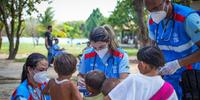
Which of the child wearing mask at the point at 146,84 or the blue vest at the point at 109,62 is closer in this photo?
the child wearing mask at the point at 146,84

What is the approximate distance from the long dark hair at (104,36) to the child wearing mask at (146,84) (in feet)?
3.82

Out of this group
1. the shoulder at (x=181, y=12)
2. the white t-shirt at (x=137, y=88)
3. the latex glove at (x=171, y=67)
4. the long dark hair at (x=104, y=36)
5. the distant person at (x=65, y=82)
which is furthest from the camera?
the long dark hair at (x=104, y=36)

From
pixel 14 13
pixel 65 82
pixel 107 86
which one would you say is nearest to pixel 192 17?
pixel 107 86

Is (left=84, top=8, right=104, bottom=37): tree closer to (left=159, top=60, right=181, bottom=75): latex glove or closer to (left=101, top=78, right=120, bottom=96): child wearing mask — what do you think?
(left=101, top=78, right=120, bottom=96): child wearing mask

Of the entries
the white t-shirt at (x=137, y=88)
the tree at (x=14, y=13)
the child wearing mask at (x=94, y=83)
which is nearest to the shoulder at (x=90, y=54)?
the child wearing mask at (x=94, y=83)

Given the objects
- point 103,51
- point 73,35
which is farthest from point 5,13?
point 73,35

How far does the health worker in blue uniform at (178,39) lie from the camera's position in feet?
12.8

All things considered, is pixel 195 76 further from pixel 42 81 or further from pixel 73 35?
pixel 73 35

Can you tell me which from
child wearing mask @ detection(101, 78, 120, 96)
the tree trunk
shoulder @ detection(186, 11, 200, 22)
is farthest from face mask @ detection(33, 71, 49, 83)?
the tree trunk

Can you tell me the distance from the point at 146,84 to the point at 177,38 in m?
0.90

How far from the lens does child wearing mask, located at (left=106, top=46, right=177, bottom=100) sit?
10.4 ft

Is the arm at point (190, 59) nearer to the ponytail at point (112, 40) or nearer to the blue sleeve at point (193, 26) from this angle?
the blue sleeve at point (193, 26)

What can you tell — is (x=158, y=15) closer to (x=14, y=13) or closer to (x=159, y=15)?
(x=159, y=15)

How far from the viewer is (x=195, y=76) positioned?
4.03 metres
